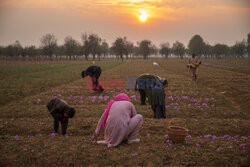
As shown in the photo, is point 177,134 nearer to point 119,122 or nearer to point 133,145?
point 133,145

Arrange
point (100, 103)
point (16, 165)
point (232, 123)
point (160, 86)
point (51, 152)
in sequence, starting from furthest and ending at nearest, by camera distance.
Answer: point (100, 103)
point (160, 86)
point (232, 123)
point (51, 152)
point (16, 165)

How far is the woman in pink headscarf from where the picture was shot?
5.72 m

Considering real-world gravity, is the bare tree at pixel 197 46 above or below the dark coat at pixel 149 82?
above

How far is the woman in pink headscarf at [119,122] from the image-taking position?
572cm

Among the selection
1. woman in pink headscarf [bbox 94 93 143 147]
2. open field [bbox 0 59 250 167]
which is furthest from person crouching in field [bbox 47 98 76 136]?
woman in pink headscarf [bbox 94 93 143 147]

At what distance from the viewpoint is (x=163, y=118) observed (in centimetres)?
909

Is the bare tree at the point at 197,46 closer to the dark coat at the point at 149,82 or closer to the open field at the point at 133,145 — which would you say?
the dark coat at the point at 149,82

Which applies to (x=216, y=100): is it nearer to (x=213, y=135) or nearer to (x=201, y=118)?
(x=201, y=118)

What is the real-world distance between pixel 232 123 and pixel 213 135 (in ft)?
5.88

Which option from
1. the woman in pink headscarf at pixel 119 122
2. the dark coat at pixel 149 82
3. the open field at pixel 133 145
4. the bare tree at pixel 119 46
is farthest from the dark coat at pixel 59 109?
the bare tree at pixel 119 46

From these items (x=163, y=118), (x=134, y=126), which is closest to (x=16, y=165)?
(x=134, y=126)

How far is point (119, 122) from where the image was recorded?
18.6 feet

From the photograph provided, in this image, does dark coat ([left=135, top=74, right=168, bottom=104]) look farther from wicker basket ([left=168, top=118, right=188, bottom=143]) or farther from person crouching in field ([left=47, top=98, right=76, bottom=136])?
person crouching in field ([left=47, top=98, right=76, bottom=136])

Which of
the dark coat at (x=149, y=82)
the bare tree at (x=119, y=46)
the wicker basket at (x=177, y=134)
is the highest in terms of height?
the bare tree at (x=119, y=46)
